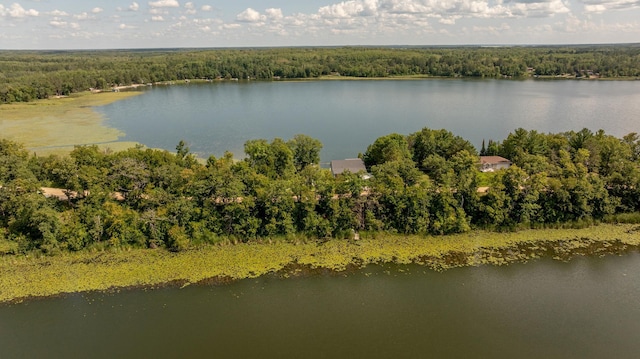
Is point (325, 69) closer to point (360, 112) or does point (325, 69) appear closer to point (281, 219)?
point (360, 112)

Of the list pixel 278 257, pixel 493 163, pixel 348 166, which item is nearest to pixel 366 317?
pixel 278 257

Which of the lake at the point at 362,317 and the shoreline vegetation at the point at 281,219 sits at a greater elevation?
the shoreline vegetation at the point at 281,219

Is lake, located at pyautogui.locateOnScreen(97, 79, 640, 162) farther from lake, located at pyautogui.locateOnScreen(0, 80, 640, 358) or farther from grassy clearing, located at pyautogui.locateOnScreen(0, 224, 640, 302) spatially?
lake, located at pyautogui.locateOnScreen(0, 80, 640, 358)

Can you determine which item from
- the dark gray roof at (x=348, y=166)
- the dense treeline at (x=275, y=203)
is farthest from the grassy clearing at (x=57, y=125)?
the dark gray roof at (x=348, y=166)

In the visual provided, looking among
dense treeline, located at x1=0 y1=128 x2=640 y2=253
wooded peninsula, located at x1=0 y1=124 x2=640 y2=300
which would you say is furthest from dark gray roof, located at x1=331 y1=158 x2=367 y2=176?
wooded peninsula, located at x1=0 y1=124 x2=640 y2=300

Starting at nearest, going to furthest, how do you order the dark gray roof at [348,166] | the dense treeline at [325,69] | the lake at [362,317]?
1. the lake at [362,317]
2. the dark gray roof at [348,166]
3. the dense treeline at [325,69]

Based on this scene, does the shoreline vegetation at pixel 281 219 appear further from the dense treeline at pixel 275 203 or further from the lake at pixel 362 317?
the lake at pixel 362 317
